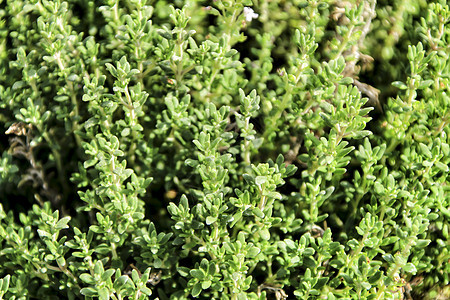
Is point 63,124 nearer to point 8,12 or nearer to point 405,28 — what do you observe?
point 8,12

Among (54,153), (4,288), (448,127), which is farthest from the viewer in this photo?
(54,153)

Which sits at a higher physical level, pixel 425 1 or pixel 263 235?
pixel 425 1

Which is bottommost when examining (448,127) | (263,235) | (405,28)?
(263,235)

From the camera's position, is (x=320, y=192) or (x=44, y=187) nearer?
(x=320, y=192)

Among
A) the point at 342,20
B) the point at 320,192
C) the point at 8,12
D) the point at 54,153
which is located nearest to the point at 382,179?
the point at 320,192

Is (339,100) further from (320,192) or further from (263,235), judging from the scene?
(263,235)

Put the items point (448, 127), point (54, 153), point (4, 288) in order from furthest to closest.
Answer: point (54, 153), point (448, 127), point (4, 288)

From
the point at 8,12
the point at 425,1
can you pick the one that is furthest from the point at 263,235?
the point at 8,12
